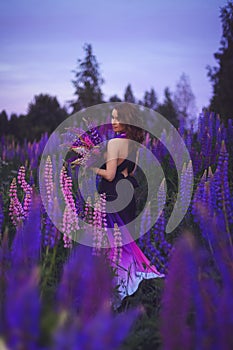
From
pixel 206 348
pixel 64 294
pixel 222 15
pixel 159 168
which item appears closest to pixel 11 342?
pixel 64 294

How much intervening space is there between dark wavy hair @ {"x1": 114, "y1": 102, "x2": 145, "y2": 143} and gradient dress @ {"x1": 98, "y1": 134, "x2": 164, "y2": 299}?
0.45 ft

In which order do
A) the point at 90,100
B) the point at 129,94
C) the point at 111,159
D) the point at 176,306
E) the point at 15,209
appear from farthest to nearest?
the point at 129,94
the point at 90,100
the point at 111,159
the point at 15,209
the point at 176,306

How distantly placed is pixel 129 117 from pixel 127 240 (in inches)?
48.9

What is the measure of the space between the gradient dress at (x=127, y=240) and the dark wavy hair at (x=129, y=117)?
0.14m

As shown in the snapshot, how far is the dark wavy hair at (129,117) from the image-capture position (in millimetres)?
4117

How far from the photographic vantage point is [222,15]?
1466cm

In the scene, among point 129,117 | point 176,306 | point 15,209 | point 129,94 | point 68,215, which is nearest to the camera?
point 176,306

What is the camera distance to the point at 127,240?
397 cm

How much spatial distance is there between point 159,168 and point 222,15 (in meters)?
10.8

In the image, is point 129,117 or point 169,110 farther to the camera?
point 169,110

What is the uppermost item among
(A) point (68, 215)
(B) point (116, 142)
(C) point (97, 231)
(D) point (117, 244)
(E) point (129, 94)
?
(E) point (129, 94)

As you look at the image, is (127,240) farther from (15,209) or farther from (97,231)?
(15,209)

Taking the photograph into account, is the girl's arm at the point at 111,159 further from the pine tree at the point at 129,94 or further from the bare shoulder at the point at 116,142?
the pine tree at the point at 129,94

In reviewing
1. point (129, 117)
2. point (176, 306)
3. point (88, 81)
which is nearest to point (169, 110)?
point (88, 81)
